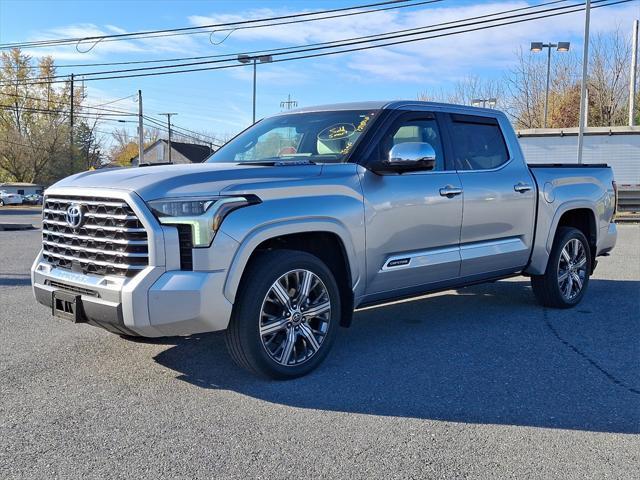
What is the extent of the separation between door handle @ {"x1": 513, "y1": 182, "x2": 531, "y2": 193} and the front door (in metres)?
0.90

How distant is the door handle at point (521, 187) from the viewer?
611 centimetres

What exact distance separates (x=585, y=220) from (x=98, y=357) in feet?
18.0

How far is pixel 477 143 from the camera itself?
6070 mm

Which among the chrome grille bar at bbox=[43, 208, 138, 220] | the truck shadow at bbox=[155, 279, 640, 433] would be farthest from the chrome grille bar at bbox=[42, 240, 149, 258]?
the truck shadow at bbox=[155, 279, 640, 433]

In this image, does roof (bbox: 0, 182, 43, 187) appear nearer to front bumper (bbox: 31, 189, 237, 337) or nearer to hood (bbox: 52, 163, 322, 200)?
hood (bbox: 52, 163, 322, 200)

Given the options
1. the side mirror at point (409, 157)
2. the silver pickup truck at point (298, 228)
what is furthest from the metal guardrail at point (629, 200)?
the side mirror at point (409, 157)

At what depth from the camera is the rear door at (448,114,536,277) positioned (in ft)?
18.6

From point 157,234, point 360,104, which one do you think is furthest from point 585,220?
point 157,234

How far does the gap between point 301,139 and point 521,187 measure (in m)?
2.28

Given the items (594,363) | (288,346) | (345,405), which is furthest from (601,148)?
(345,405)

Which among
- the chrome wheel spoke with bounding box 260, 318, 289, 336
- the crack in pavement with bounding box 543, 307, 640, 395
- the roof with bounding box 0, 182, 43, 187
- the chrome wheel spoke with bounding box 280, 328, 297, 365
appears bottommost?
the roof with bounding box 0, 182, 43, 187

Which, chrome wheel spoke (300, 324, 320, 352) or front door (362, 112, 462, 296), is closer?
chrome wheel spoke (300, 324, 320, 352)

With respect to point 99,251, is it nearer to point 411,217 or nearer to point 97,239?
point 97,239

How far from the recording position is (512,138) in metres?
6.53
